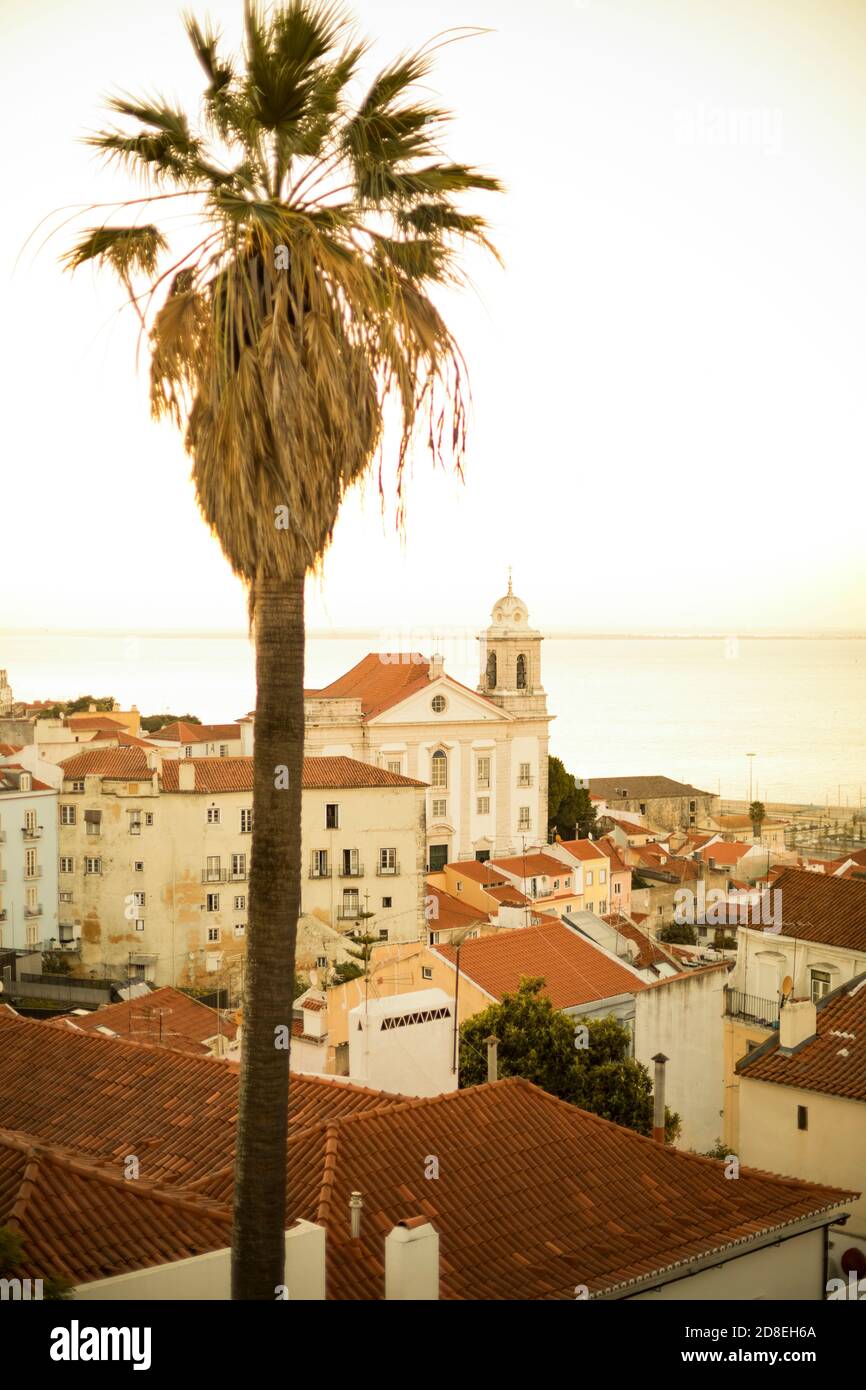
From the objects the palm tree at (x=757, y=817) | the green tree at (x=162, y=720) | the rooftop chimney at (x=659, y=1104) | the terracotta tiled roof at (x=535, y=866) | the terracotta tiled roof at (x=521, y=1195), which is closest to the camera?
the terracotta tiled roof at (x=521, y=1195)

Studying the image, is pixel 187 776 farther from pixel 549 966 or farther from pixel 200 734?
pixel 200 734

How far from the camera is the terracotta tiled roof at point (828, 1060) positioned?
44.4 feet

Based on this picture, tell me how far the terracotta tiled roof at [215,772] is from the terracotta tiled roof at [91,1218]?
26454mm

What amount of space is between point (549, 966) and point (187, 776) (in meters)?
15.7

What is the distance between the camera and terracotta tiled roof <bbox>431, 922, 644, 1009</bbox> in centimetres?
1966

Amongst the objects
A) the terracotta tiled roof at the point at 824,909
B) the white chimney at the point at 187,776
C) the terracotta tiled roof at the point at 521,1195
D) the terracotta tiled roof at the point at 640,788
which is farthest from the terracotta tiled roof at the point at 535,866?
the terracotta tiled roof at the point at 640,788

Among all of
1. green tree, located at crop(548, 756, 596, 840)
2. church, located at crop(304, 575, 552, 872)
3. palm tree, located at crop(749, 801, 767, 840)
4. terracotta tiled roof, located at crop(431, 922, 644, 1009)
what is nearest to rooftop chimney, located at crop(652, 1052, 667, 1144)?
terracotta tiled roof, located at crop(431, 922, 644, 1009)

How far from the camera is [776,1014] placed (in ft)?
59.7

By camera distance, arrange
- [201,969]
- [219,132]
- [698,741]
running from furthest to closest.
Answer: [698,741] → [201,969] → [219,132]

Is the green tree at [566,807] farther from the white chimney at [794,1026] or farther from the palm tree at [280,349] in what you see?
the palm tree at [280,349]

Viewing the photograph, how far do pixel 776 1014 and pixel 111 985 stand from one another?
15.4 metres

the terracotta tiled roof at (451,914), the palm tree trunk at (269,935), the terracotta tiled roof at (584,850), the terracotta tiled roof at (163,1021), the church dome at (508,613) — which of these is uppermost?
the church dome at (508,613)

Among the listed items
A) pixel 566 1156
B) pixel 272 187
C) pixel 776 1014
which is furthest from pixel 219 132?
pixel 776 1014
